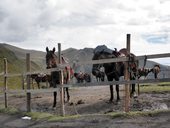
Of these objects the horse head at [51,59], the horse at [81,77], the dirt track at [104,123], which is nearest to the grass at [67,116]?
the dirt track at [104,123]

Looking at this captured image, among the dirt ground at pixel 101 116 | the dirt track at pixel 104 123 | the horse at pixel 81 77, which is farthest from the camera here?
the horse at pixel 81 77

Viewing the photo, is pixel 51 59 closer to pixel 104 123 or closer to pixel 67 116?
pixel 67 116

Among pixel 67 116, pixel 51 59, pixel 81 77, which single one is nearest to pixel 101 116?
pixel 67 116

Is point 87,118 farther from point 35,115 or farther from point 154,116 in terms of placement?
point 35,115

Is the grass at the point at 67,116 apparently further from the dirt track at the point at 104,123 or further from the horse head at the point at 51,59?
the horse head at the point at 51,59

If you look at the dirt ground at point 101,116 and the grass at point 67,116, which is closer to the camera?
the dirt ground at point 101,116

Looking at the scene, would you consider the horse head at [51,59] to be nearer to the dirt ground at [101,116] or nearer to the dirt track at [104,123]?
the dirt ground at [101,116]

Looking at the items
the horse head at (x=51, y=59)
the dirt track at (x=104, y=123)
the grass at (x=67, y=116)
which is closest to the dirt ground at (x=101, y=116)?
the dirt track at (x=104, y=123)

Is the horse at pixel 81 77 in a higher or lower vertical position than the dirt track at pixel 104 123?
higher

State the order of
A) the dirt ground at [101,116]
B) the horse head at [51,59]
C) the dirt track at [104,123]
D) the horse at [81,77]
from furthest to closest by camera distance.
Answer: the horse at [81,77]
the horse head at [51,59]
the dirt ground at [101,116]
the dirt track at [104,123]

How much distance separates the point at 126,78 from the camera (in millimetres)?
13914

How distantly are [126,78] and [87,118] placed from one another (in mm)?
1709

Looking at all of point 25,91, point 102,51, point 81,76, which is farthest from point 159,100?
point 81,76

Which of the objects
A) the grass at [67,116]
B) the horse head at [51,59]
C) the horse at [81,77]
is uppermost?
the horse head at [51,59]
